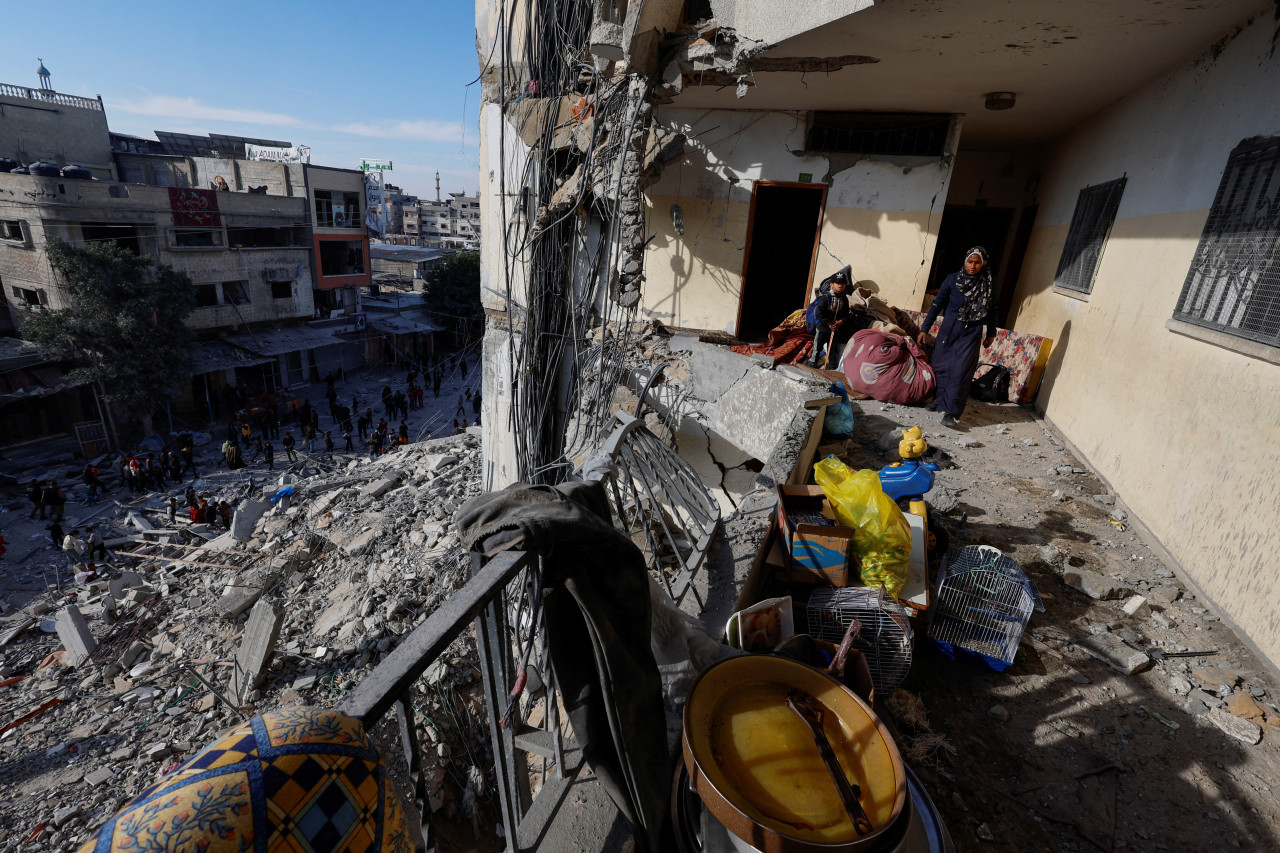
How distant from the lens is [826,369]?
6.89 m

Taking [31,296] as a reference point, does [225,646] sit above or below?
below

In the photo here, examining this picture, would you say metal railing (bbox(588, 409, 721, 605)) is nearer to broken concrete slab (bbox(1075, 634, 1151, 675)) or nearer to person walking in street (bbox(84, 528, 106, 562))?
broken concrete slab (bbox(1075, 634, 1151, 675))

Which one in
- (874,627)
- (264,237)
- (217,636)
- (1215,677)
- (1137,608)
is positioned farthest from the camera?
(264,237)

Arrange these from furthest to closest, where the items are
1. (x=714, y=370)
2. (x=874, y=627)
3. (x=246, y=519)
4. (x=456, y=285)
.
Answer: (x=456, y=285) < (x=246, y=519) < (x=714, y=370) < (x=874, y=627)

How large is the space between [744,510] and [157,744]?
6757 millimetres

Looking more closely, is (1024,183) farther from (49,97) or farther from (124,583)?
(49,97)

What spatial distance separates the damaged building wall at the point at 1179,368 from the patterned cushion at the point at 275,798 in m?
4.16

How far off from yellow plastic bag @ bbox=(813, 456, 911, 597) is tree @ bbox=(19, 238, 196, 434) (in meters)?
18.8

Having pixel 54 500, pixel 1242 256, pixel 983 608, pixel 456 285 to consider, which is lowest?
pixel 54 500

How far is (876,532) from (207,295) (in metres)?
22.6

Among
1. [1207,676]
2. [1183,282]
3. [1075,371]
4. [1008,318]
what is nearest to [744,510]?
[1207,676]

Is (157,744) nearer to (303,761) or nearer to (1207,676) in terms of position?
(303,761)

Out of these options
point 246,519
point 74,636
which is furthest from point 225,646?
point 246,519

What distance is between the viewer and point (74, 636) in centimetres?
763
